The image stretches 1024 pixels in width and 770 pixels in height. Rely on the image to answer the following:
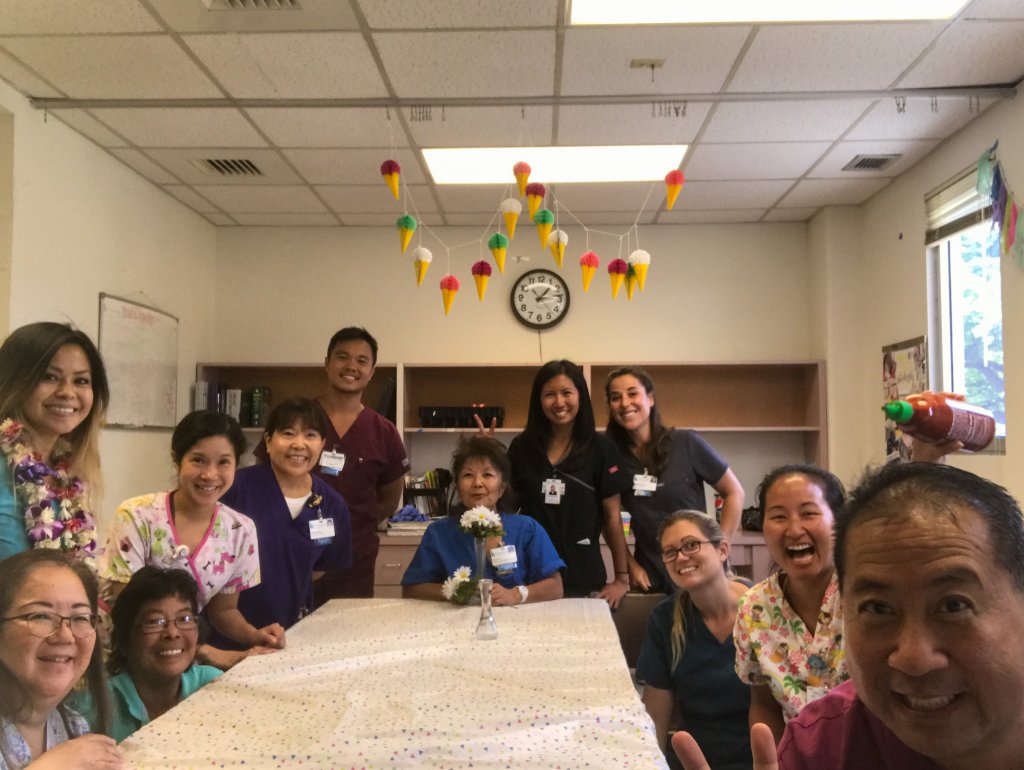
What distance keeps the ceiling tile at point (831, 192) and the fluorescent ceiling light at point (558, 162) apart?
0.95m

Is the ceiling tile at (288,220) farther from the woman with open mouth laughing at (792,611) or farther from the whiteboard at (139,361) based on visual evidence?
the woman with open mouth laughing at (792,611)

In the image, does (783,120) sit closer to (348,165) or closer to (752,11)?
(752,11)

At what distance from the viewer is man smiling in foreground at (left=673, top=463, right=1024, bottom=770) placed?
74cm

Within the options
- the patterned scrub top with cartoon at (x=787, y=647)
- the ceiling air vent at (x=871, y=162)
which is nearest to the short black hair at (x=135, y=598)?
the patterned scrub top with cartoon at (x=787, y=647)

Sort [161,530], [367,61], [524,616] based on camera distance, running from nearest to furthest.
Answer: [161,530], [524,616], [367,61]

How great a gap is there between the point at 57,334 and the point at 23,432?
250 mm

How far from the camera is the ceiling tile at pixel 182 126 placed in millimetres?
3627

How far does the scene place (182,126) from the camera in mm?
3793

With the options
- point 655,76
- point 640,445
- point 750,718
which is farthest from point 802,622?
point 655,76

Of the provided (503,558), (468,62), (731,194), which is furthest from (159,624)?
(731,194)

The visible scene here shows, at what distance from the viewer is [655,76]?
10.7 ft

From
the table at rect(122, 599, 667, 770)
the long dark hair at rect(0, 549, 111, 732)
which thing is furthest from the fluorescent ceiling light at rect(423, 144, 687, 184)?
the long dark hair at rect(0, 549, 111, 732)

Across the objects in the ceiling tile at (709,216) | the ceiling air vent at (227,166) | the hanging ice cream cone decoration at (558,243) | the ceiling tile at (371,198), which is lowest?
the hanging ice cream cone decoration at (558,243)

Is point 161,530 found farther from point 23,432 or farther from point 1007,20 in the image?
point 1007,20
